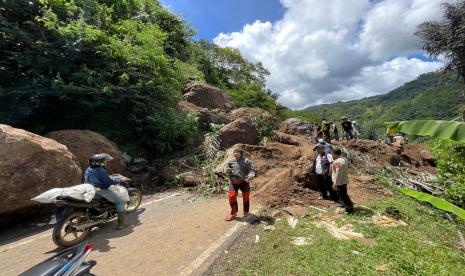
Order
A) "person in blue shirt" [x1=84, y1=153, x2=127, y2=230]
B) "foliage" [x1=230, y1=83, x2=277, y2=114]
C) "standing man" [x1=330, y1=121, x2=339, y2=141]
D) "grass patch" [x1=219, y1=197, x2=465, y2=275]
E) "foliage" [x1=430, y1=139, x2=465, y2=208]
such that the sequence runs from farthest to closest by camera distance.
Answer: "foliage" [x1=230, y1=83, x2=277, y2=114] < "standing man" [x1=330, y1=121, x2=339, y2=141] < "foliage" [x1=430, y1=139, x2=465, y2=208] < "person in blue shirt" [x1=84, y1=153, x2=127, y2=230] < "grass patch" [x1=219, y1=197, x2=465, y2=275]

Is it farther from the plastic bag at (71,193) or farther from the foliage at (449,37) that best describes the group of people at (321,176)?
the foliage at (449,37)

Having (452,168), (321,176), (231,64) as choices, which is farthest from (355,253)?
(231,64)

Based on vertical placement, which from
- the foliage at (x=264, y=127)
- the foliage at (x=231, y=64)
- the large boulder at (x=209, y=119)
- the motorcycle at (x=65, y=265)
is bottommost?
the motorcycle at (x=65, y=265)

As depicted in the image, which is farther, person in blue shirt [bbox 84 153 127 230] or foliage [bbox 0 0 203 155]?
foliage [bbox 0 0 203 155]

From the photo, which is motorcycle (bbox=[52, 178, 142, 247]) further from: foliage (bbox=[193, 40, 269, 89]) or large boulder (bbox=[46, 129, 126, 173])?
foliage (bbox=[193, 40, 269, 89])

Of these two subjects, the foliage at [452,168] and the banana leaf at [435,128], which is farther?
the foliage at [452,168]

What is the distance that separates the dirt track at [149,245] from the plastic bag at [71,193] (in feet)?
3.06

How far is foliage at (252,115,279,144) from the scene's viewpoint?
622 inches

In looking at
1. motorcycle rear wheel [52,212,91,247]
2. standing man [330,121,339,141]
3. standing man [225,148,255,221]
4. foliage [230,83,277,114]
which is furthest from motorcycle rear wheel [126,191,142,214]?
foliage [230,83,277,114]

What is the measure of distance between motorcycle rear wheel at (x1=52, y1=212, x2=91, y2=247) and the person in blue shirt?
62 cm

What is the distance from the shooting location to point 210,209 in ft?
27.3

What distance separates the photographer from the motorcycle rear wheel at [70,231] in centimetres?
→ 557

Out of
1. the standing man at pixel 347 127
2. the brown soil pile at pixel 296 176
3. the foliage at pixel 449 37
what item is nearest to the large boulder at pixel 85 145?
the brown soil pile at pixel 296 176

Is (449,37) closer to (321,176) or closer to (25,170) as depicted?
(321,176)
